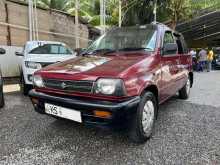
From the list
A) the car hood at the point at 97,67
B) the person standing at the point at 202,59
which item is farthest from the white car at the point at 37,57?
the person standing at the point at 202,59

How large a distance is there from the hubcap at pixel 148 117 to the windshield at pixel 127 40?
3.00ft

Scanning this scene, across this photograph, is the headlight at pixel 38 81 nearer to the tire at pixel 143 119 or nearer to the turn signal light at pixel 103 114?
the turn signal light at pixel 103 114

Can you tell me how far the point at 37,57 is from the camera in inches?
263

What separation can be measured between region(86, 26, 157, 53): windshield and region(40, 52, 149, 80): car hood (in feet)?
0.82

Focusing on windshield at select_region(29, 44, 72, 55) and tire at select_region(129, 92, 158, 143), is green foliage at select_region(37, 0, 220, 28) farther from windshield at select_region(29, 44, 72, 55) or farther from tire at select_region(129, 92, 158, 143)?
tire at select_region(129, 92, 158, 143)

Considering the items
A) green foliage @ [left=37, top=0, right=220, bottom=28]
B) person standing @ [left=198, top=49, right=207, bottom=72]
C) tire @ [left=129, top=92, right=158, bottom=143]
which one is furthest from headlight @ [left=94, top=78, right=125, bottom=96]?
person standing @ [left=198, top=49, right=207, bottom=72]

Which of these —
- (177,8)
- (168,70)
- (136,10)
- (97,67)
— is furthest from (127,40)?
(136,10)

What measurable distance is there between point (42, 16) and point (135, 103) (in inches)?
375

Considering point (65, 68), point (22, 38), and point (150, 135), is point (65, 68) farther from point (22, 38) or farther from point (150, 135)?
point (22, 38)

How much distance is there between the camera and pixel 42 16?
11.3m

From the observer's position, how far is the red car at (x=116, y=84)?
2.99m

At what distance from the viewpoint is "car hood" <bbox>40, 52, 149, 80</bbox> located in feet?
10.1

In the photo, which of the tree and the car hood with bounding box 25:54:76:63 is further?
the tree

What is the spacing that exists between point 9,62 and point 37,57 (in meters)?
3.08
